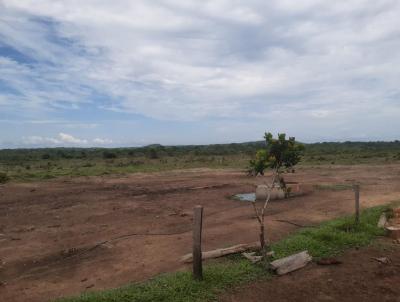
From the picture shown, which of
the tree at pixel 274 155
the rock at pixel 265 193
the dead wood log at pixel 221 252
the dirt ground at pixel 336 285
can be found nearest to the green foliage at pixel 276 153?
the tree at pixel 274 155

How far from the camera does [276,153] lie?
29.5 feet

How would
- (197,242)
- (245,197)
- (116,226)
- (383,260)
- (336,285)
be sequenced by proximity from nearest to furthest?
1. (197,242)
2. (336,285)
3. (383,260)
4. (116,226)
5. (245,197)

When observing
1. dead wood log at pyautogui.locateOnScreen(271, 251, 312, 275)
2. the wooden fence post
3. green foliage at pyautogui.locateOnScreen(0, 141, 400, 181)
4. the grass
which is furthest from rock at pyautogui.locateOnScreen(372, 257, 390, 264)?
the wooden fence post

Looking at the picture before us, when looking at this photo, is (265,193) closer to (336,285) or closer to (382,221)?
(382,221)

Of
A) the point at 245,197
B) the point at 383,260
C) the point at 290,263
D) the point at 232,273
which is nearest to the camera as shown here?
the point at 232,273

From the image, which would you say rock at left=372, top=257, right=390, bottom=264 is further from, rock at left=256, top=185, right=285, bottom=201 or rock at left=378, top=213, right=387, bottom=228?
rock at left=256, top=185, right=285, bottom=201

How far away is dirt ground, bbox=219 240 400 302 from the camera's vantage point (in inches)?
279

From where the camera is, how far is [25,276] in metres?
8.41

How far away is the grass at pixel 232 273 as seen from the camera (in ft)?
22.6

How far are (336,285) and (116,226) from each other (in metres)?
Answer: 7.08

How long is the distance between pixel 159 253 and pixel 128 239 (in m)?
1.61

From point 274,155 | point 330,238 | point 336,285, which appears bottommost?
point 336,285

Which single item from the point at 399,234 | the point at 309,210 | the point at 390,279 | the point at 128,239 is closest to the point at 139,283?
the point at 128,239

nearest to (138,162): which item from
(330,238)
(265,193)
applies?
(265,193)
